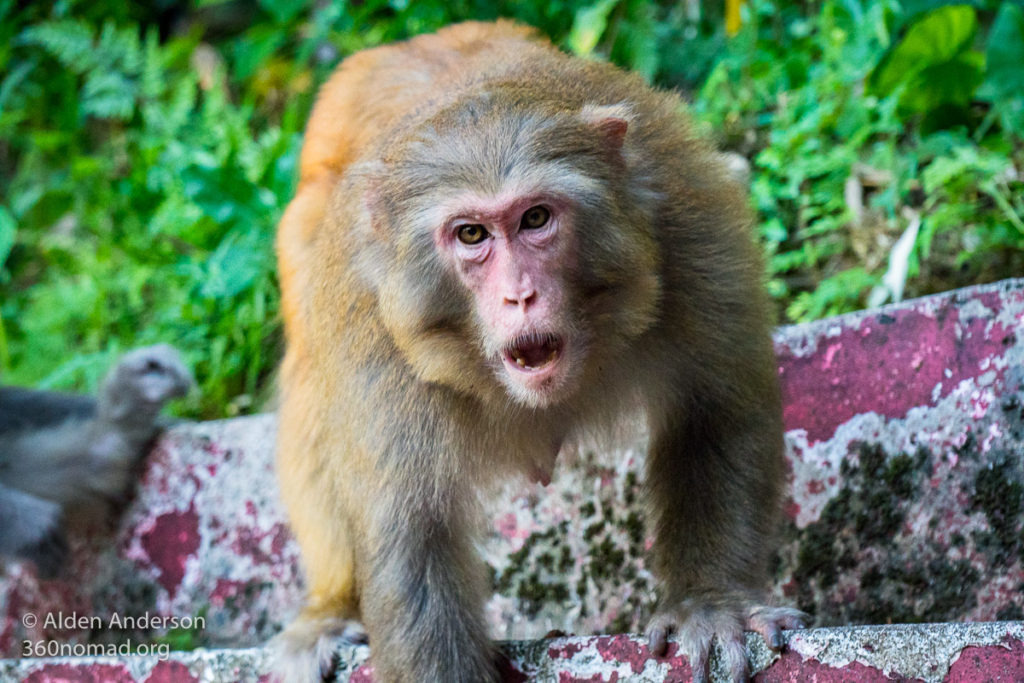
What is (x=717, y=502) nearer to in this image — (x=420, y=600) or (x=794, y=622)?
(x=794, y=622)

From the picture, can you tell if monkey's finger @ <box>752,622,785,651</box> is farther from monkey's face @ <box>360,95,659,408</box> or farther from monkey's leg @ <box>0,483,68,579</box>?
monkey's leg @ <box>0,483,68,579</box>

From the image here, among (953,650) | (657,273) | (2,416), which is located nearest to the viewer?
(953,650)

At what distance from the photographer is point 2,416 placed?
4953 mm

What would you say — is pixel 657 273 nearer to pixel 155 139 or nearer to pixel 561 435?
pixel 561 435

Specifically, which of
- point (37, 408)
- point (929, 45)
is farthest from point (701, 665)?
point (37, 408)

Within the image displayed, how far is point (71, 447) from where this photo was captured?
4.70 metres

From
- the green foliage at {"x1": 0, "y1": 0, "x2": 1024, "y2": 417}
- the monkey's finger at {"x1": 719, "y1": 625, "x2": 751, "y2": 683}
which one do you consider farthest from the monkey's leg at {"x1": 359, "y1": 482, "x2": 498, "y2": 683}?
the green foliage at {"x1": 0, "y1": 0, "x2": 1024, "y2": 417}

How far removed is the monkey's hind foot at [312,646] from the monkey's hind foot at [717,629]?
1.05 m

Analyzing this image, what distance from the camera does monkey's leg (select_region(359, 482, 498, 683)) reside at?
2.95 meters

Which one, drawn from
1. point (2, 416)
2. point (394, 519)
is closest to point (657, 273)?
point (394, 519)

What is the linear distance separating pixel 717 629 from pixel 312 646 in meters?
1.32

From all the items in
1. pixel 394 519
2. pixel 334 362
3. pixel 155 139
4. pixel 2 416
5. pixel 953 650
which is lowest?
pixel 953 650

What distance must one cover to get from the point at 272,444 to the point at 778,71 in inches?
131

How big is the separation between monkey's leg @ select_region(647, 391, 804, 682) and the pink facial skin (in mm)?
588
